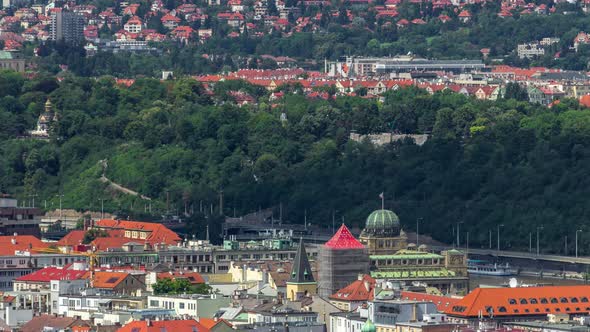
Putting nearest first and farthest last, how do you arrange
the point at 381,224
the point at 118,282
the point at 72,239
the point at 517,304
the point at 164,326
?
A: 1. the point at 164,326
2. the point at 517,304
3. the point at 118,282
4. the point at 381,224
5. the point at 72,239

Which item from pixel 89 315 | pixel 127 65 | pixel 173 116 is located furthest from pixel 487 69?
pixel 89 315

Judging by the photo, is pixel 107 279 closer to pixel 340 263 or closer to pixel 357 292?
pixel 357 292

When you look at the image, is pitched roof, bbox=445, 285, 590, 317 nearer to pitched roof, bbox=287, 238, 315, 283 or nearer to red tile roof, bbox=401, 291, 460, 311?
red tile roof, bbox=401, 291, 460, 311

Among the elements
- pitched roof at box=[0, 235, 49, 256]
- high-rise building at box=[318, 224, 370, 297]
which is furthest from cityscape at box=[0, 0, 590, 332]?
pitched roof at box=[0, 235, 49, 256]

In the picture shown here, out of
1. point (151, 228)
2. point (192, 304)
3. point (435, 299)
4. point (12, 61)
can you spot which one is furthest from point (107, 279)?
point (12, 61)

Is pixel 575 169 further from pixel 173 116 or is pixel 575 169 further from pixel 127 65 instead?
pixel 127 65

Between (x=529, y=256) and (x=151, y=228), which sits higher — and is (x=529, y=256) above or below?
below

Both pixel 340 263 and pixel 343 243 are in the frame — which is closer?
pixel 340 263
